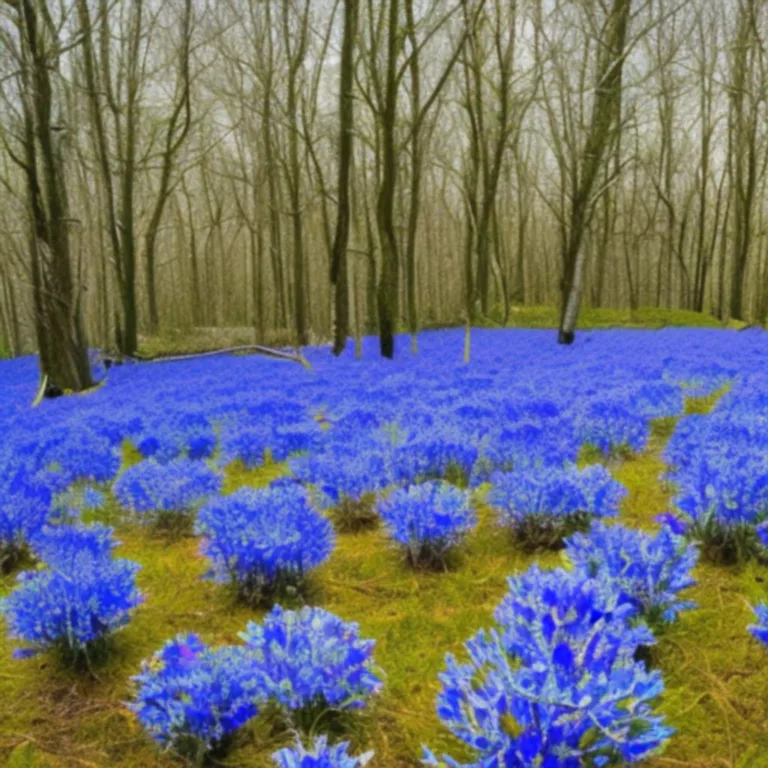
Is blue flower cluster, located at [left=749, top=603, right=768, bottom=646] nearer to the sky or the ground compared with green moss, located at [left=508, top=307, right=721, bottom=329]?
nearer to the ground

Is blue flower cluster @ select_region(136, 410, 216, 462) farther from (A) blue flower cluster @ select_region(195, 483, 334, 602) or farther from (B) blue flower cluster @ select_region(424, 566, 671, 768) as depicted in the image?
(B) blue flower cluster @ select_region(424, 566, 671, 768)

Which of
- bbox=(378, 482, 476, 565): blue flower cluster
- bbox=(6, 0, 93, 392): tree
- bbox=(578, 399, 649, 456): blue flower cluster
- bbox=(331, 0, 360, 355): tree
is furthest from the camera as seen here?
bbox=(331, 0, 360, 355): tree

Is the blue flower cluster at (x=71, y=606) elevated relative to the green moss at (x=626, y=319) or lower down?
lower down

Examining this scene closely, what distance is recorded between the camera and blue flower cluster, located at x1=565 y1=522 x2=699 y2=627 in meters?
2.46

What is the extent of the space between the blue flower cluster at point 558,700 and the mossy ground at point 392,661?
1.29ft

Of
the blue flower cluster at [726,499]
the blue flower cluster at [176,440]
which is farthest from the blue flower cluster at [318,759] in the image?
the blue flower cluster at [176,440]

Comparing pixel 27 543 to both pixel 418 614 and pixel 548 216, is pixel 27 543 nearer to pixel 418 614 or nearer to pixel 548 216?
pixel 418 614

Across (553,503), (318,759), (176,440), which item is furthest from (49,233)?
(318,759)

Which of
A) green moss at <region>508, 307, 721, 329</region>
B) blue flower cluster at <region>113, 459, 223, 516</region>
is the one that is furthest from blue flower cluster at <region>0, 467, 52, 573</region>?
green moss at <region>508, 307, 721, 329</region>

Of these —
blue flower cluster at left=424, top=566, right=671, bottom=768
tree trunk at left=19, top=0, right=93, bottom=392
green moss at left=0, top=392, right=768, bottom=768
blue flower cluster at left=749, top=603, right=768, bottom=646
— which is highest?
tree trunk at left=19, top=0, right=93, bottom=392

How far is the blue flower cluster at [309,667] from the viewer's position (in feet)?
6.56

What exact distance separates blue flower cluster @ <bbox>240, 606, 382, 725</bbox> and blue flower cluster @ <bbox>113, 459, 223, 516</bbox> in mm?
2147

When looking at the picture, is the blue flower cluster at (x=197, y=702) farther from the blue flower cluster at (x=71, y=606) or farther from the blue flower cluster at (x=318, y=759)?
the blue flower cluster at (x=71, y=606)

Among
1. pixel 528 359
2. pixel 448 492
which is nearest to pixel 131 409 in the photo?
pixel 448 492
